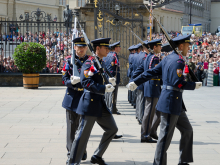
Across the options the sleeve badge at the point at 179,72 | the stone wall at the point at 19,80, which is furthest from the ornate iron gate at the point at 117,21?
the sleeve badge at the point at 179,72

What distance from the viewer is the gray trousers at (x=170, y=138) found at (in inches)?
188

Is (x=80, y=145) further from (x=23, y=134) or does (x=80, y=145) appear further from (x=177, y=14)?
(x=177, y=14)

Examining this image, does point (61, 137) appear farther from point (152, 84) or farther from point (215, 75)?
point (215, 75)

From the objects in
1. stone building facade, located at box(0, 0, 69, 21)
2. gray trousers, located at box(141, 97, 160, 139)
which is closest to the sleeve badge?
gray trousers, located at box(141, 97, 160, 139)

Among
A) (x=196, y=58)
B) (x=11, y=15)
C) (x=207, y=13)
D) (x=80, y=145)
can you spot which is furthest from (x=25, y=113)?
(x=207, y=13)

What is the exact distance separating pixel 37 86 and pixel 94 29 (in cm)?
323

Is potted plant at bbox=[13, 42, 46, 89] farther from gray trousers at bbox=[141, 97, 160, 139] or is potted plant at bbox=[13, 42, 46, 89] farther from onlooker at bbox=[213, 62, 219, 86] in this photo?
gray trousers at bbox=[141, 97, 160, 139]

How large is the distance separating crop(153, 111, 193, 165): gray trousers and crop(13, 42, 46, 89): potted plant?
11486 mm

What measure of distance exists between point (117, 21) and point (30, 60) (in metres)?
3.75

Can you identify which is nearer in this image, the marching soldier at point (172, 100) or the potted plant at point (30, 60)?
the marching soldier at point (172, 100)

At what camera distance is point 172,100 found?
484 cm

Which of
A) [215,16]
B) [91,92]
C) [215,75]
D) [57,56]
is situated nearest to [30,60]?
[57,56]

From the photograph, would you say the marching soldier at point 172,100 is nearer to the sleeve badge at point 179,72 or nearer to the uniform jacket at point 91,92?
the sleeve badge at point 179,72

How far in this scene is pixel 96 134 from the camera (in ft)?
24.0
